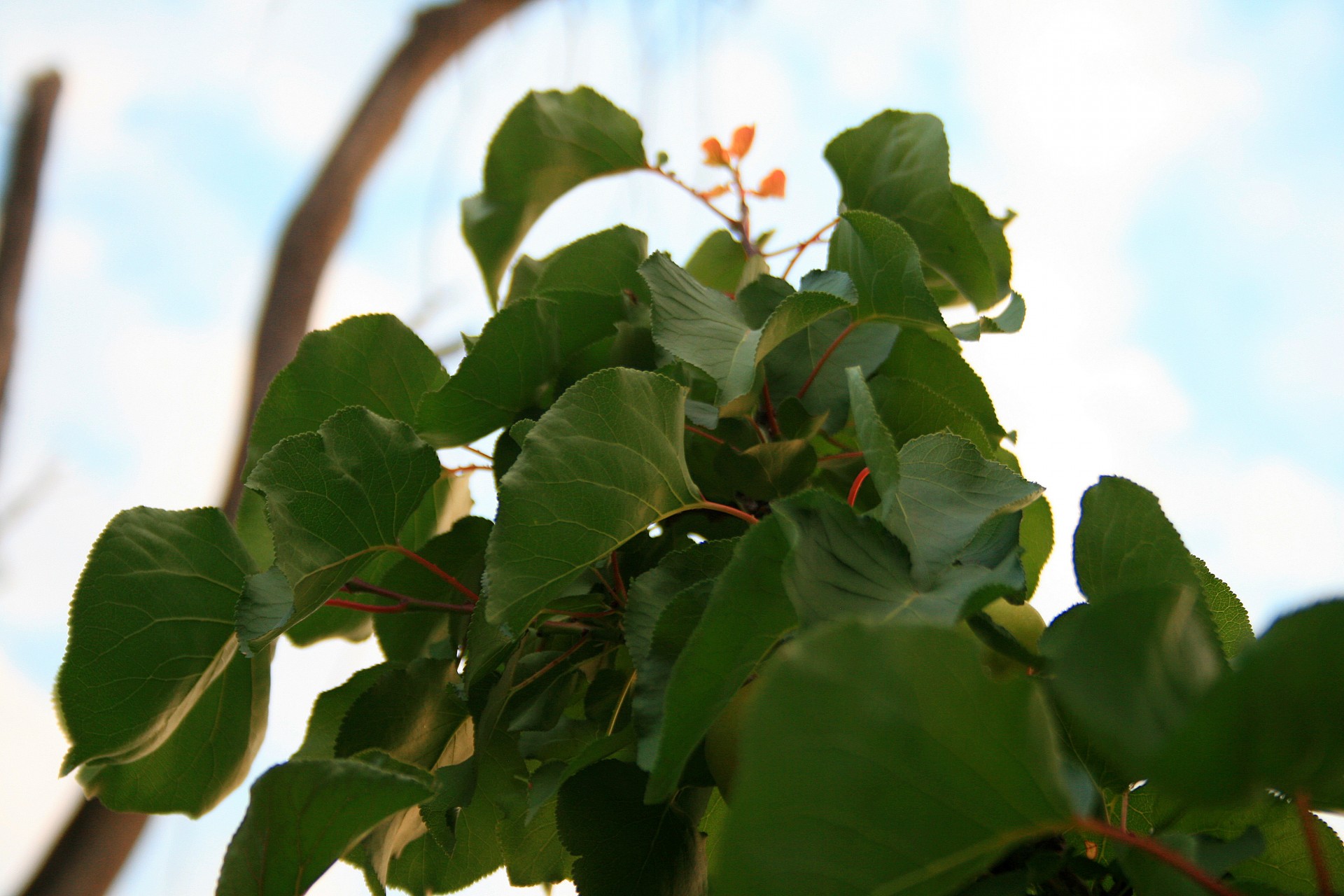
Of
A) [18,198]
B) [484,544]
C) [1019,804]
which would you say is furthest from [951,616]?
[18,198]

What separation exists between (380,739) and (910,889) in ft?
0.59

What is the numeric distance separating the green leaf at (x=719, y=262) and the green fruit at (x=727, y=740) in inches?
8.6

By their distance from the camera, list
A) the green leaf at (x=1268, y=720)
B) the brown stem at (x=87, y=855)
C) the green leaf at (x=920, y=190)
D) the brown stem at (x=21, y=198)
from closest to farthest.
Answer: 1. the green leaf at (x=1268, y=720)
2. the green leaf at (x=920, y=190)
3. the brown stem at (x=87, y=855)
4. the brown stem at (x=21, y=198)

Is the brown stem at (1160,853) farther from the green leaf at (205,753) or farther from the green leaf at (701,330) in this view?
the green leaf at (205,753)

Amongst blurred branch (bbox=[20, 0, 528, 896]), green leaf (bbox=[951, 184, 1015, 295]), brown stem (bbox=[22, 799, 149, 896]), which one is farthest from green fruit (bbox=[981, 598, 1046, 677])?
brown stem (bbox=[22, 799, 149, 896])

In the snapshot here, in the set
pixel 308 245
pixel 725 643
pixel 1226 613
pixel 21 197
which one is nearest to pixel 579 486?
pixel 725 643

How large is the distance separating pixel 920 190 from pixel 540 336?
14 centimetres

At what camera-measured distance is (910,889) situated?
138 mm

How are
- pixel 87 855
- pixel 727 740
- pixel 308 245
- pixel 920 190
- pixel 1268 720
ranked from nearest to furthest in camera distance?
pixel 1268 720 < pixel 727 740 < pixel 920 190 < pixel 87 855 < pixel 308 245

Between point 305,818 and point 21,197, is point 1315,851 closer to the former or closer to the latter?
point 305,818

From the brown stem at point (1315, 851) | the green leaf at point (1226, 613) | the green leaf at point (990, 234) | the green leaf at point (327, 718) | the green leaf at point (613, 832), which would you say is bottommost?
the green leaf at point (327, 718)

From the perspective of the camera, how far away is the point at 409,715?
0.91 feet

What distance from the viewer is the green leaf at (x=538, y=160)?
363 millimetres

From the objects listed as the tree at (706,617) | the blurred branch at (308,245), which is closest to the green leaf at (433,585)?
the tree at (706,617)
